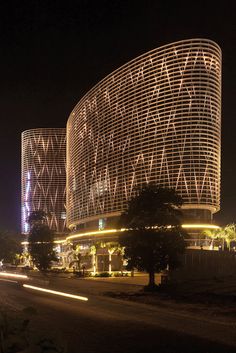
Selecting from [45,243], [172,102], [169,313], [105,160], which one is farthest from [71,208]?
[169,313]

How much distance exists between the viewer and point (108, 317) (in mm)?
20531

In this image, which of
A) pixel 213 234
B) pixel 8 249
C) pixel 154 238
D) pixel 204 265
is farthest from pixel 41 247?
pixel 8 249

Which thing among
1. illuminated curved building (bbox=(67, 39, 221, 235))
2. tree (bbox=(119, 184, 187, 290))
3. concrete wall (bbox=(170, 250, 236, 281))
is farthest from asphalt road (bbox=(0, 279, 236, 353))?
illuminated curved building (bbox=(67, 39, 221, 235))

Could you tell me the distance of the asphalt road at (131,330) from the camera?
12.9m

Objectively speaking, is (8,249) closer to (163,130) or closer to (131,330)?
(163,130)

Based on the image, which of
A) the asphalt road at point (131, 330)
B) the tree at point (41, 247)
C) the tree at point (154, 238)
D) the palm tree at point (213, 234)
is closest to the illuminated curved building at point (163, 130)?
the palm tree at point (213, 234)

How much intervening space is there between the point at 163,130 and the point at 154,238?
8932 cm

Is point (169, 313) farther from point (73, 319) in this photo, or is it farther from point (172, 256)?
point (172, 256)

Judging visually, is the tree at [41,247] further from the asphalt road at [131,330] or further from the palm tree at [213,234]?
the asphalt road at [131,330]

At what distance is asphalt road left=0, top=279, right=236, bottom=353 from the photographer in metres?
12.9

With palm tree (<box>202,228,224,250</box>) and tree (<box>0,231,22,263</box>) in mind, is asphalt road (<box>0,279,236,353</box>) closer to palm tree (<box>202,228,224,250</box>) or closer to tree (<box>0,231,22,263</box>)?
palm tree (<box>202,228,224,250</box>)

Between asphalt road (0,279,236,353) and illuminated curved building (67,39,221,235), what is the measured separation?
9934 centimetres

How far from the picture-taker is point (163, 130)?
127 m

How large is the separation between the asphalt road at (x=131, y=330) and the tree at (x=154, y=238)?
14.4 m
